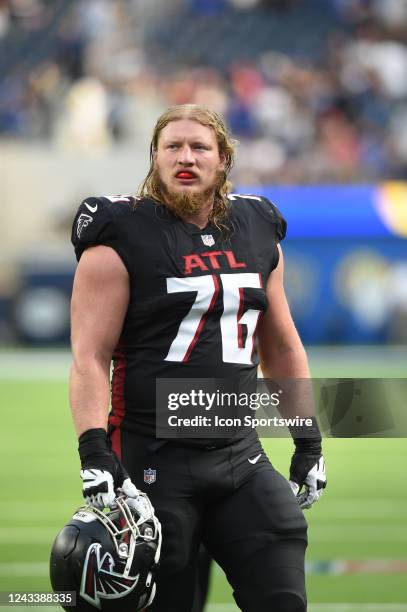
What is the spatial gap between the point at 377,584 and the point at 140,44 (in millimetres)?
15135

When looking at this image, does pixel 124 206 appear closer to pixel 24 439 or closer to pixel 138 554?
pixel 138 554

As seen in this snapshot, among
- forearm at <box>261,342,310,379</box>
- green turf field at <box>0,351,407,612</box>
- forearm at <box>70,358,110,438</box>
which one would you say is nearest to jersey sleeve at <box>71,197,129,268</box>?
forearm at <box>70,358,110,438</box>

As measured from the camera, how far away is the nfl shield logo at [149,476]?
3648mm

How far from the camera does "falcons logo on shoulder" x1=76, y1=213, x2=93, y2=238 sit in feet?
11.9

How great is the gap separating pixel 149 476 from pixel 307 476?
Answer: 2.01ft

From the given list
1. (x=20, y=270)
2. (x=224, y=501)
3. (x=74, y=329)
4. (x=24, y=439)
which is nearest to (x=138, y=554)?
(x=224, y=501)

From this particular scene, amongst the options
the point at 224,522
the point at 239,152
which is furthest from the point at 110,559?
the point at 239,152

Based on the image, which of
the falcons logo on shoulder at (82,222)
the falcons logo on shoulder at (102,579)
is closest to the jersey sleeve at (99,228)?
the falcons logo on shoulder at (82,222)

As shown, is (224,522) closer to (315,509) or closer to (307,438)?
(307,438)

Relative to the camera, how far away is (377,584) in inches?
224

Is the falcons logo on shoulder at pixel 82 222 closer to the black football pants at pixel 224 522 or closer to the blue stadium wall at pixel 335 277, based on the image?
the black football pants at pixel 224 522

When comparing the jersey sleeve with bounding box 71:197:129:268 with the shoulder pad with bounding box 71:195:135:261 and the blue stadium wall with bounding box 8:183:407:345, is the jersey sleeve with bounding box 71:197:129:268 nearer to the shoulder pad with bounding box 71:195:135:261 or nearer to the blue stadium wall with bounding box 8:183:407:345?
the shoulder pad with bounding box 71:195:135:261

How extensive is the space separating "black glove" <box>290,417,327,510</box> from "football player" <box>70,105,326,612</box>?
0.19 meters

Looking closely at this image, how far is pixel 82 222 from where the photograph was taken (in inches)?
143
